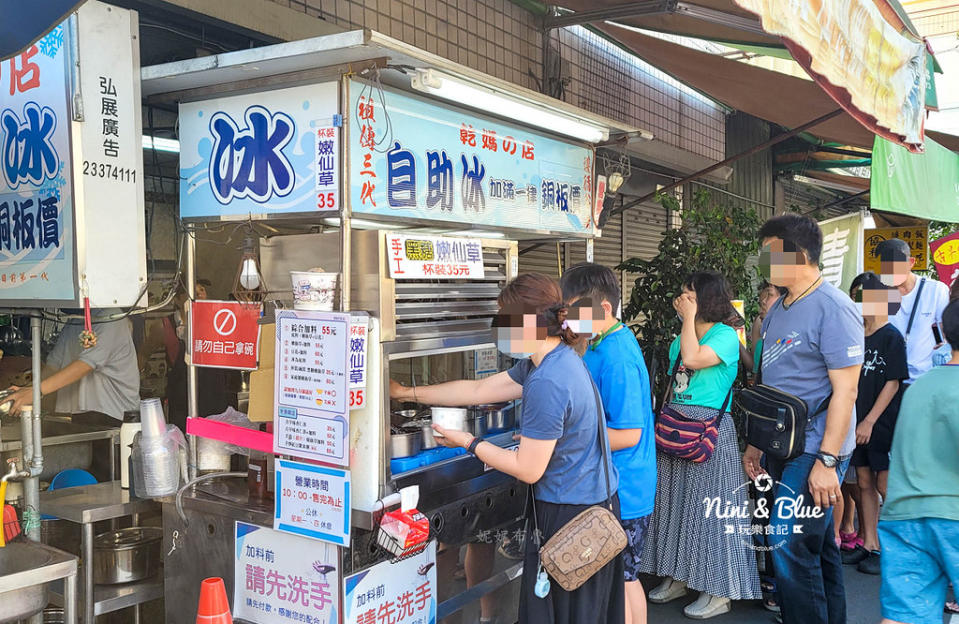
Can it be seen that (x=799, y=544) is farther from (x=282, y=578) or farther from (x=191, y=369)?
(x=191, y=369)

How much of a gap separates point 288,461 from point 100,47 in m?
1.71

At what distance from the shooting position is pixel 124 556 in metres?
3.48

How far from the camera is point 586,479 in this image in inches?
110

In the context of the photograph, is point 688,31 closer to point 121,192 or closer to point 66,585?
point 121,192

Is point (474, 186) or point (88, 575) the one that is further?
point (474, 186)

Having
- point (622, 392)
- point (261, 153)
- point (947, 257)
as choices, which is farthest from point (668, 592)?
point (947, 257)

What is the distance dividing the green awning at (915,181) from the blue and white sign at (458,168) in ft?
9.67

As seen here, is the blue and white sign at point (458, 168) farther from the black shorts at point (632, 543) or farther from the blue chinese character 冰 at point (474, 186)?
the black shorts at point (632, 543)

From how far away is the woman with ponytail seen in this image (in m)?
2.68

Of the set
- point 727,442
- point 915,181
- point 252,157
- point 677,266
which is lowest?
point 727,442

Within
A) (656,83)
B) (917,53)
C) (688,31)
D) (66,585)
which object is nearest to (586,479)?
(66,585)

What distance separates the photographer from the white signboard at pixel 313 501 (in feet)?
9.60

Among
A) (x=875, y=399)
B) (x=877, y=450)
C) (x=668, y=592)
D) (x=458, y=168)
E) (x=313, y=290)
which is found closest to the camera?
(x=313, y=290)

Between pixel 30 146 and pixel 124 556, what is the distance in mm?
1843
